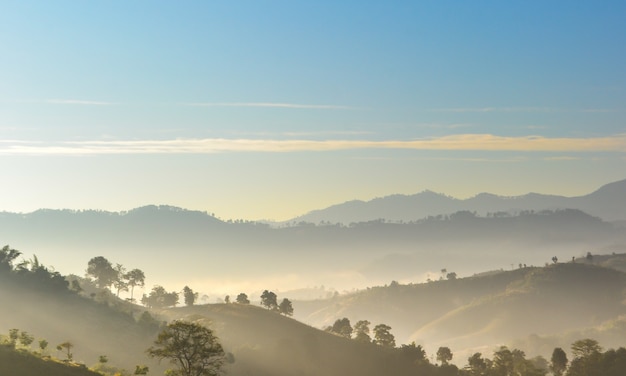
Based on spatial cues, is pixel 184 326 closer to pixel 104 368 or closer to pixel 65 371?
pixel 65 371

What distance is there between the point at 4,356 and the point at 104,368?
228ft

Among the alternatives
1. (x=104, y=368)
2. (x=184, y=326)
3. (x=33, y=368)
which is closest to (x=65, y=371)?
(x=33, y=368)

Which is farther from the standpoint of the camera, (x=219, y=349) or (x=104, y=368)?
(x=104, y=368)

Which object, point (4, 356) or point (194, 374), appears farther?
point (194, 374)

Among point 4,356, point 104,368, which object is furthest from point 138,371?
point 104,368

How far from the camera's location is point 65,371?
126 metres

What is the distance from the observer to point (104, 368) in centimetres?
19350

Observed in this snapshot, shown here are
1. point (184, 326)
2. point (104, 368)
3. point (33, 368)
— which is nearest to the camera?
point (33, 368)

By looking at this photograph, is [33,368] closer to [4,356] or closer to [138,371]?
[4,356]

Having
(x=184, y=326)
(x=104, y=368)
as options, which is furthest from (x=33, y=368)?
(x=104, y=368)

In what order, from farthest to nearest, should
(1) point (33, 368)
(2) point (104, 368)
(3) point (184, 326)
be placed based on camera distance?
(2) point (104, 368) < (3) point (184, 326) < (1) point (33, 368)

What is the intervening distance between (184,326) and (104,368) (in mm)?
69426

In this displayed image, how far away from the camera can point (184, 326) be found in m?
137

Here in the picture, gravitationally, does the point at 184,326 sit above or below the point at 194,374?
above
